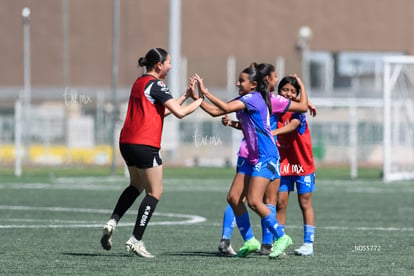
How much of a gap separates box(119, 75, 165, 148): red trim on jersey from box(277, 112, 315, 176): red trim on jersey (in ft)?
5.08

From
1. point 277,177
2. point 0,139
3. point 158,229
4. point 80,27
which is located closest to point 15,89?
point 80,27

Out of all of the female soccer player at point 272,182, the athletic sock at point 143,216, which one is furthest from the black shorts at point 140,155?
the female soccer player at point 272,182

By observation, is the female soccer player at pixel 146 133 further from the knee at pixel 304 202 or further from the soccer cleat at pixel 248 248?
the knee at pixel 304 202

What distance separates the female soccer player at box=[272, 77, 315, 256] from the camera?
1262 cm

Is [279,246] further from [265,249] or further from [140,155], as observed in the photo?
[140,155]

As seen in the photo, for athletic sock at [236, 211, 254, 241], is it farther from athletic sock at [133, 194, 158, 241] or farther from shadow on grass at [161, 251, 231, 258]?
athletic sock at [133, 194, 158, 241]

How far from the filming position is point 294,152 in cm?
1286

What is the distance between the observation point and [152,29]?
63219 mm

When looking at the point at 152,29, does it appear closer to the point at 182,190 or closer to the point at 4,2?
the point at 4,2

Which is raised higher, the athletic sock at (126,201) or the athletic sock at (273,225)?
the athletic sock at (126,201)

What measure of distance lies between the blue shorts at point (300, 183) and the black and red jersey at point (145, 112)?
170 centimetres

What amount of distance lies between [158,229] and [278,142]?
3.65 metres

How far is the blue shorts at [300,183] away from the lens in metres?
12.8

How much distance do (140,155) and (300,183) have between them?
6.45 feet
